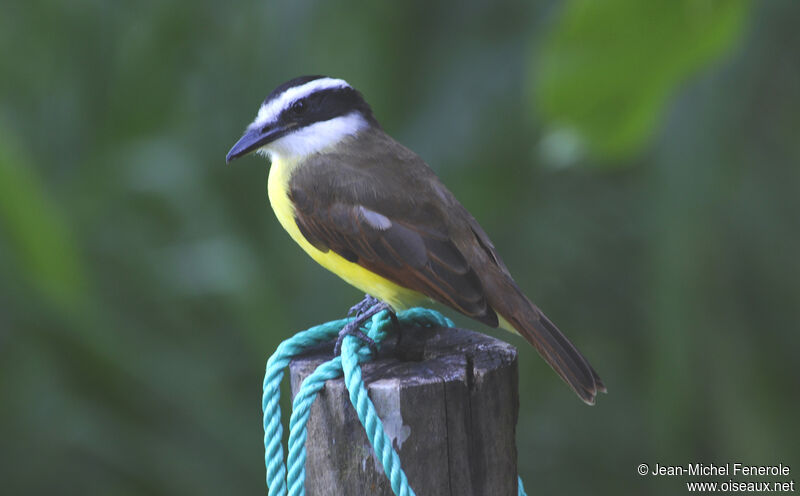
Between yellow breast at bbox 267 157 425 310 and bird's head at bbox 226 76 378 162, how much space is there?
7cm

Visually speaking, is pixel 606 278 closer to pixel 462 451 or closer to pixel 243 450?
pixel 243 450

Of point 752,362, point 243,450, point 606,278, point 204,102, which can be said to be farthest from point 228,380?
point 752,362

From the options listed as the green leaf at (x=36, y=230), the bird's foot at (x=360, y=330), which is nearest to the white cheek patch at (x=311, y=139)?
the bird's foot at (x=360, y=330)

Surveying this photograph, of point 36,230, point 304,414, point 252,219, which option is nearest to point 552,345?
point 304,414

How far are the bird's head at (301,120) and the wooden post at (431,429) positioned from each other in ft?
3.36

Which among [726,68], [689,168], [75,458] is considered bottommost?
[75,458]

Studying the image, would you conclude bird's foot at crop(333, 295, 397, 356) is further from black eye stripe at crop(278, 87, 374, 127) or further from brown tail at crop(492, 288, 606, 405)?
black eye stripe at crop(278, 87, 374, 127)

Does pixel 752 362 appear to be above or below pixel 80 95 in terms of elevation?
below

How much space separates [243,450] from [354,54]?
66.4 inches

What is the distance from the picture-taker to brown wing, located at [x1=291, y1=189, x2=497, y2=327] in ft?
8.29

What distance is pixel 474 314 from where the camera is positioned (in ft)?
8.16

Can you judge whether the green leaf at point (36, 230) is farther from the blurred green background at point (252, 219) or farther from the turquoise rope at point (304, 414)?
the turquoise rope at point (304, 414)

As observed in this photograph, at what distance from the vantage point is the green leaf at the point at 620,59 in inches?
98.7

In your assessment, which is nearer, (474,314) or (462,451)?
(462,451)
